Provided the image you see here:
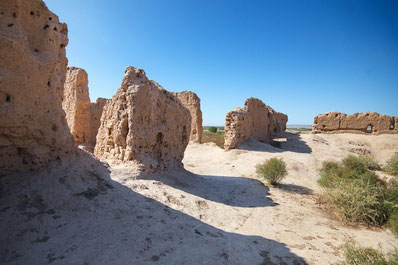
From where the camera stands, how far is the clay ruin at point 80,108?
415 inches

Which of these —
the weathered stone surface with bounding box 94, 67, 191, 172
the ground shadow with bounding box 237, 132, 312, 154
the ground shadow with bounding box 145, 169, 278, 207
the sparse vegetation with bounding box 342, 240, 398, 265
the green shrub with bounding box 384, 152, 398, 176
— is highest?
the weathered stone surface with bounding box 94, 67, 191, 172

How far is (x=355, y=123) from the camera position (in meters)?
16.7

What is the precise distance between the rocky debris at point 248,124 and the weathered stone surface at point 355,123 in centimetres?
455

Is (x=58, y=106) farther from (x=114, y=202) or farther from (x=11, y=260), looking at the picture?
(x=11, y=260)

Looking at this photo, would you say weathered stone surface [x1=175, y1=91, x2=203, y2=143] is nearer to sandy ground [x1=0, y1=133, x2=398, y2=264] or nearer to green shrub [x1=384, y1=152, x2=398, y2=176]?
sandy ground [x1=0, y1=133, x2=398, y2=264]

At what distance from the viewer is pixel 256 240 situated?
3.71m

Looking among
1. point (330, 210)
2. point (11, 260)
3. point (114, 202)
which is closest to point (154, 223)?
point (114, 202)

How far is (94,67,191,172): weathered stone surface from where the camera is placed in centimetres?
575

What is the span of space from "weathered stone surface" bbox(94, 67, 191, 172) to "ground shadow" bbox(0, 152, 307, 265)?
67.9 inches

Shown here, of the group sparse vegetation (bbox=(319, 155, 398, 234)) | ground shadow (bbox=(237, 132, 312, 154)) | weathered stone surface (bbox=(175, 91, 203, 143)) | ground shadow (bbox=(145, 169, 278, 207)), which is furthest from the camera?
weathered stone surface (bbox=(175, 91, 203, 143))

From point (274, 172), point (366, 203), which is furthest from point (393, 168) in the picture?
point (366, 203)

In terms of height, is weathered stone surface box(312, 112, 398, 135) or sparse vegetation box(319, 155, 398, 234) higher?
weathered stone surface box(312, 112, 398, 135)

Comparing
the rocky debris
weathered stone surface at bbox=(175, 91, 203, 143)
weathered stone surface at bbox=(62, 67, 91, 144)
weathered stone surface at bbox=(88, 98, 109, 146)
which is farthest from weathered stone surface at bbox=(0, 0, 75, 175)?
weathered stone surface at bbox=(175, 91, 203, 143)

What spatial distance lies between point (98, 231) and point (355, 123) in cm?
2068
